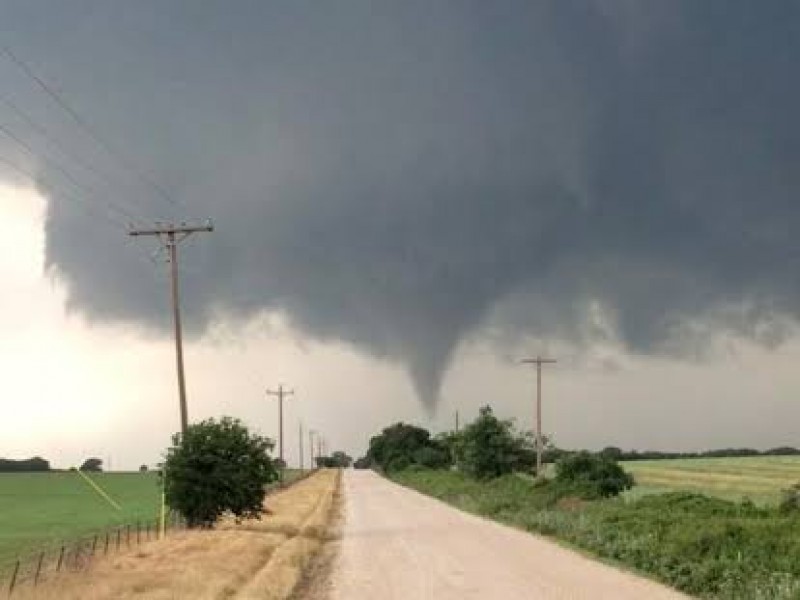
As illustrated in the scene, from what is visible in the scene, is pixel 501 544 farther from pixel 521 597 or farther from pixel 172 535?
pixel 521 597

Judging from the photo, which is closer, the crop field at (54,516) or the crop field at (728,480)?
Answer: the crop field at (54,516)

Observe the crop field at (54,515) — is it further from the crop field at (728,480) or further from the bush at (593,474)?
the crop field at (728,480)

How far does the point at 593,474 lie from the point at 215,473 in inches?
1110

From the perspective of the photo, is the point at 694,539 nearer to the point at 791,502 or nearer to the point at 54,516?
the point at 791,502

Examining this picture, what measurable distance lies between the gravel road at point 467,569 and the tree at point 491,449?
5215 cm

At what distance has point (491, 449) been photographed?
102688 millimetres

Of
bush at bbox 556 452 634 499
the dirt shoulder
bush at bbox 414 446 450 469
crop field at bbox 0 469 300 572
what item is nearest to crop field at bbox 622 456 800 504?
bush at bbox 556 452 634 499

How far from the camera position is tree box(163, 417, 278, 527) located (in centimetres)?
4634

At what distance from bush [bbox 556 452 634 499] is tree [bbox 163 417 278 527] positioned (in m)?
23.0

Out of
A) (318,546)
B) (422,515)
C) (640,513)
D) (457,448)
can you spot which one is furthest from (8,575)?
(457,448)

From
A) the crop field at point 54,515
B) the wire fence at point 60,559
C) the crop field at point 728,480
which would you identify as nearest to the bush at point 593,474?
the crop field at point 728,480

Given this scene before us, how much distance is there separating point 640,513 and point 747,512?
491cm

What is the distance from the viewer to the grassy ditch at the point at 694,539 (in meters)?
25.2

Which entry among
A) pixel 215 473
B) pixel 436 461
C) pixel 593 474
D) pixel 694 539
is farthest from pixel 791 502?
pixel 436 461
